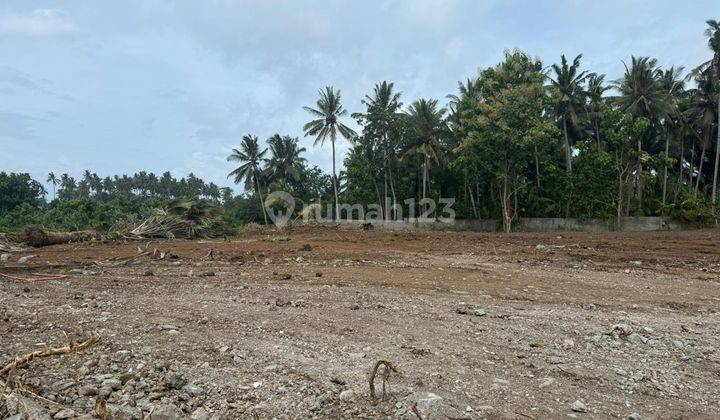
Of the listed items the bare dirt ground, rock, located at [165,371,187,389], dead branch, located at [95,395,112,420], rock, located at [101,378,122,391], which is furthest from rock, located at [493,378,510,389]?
rock, located at [101,378,122,391]

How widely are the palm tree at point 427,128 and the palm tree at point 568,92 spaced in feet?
25.2

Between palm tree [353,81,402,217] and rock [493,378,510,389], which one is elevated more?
palm tree [353,81,402,217]

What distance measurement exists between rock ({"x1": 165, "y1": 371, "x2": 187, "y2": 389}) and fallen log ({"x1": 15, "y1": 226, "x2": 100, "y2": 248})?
1692cm

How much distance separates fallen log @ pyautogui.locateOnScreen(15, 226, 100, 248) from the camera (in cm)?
1725

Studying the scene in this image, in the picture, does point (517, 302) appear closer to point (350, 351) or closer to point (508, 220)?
point (350, 351)

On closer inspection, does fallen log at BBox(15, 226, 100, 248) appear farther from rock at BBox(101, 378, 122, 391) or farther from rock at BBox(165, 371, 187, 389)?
rock at BBox(165, 371, 187, 389)

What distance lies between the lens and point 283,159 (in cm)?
4719

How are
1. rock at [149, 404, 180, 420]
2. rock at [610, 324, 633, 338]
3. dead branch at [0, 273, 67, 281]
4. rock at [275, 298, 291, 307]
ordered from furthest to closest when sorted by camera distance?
dead branch at [0, 273, 67, 281], rock at [275, 298, 291, 307], rock at [610, 324, 633, 338], rock at [149, 404, 180, 420]

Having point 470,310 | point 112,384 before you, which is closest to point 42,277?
point 112,384

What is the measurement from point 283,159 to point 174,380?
146ft

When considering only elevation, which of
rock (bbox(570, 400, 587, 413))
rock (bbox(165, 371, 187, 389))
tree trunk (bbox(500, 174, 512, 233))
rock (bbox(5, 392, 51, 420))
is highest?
tree trunk (bbox(500, 174, 512, 233))

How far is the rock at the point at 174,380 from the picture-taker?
3508 millimetres

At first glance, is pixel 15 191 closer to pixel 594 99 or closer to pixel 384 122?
pixel 384 122


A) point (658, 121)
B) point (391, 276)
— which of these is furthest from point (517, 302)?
point (658, 121)
